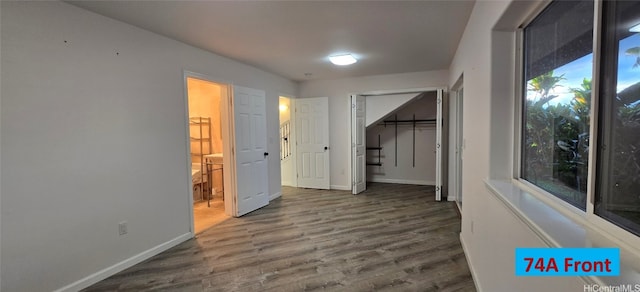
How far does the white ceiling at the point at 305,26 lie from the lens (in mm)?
2254

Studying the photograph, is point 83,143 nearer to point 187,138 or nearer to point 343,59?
point 187,138

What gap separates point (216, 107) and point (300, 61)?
2137 mm

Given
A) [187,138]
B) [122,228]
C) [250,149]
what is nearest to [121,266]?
[122,228]

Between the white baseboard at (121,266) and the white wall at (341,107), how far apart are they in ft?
10.4

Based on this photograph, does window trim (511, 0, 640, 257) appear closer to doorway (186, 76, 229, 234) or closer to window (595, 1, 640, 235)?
window (595, 1, 640, 235)

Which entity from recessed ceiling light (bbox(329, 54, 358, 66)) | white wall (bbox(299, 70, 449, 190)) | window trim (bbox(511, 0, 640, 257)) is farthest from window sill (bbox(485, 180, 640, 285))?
white wall (bbox(299, 70, 449, 190))

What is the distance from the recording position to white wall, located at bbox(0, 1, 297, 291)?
6.33 feet

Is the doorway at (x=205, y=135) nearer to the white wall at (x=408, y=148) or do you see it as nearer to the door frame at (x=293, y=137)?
the door frame at (x=293, y=137)

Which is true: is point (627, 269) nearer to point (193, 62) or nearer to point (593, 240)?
point (593, 240)

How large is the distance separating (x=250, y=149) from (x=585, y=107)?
3823 millimetres

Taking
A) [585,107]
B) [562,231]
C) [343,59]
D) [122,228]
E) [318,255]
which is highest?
[343,59]

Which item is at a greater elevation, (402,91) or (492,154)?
(402,91)

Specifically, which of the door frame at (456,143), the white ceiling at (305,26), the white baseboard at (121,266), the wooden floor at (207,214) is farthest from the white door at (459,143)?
the white baseboard at (121,266)

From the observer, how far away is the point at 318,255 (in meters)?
2.84
